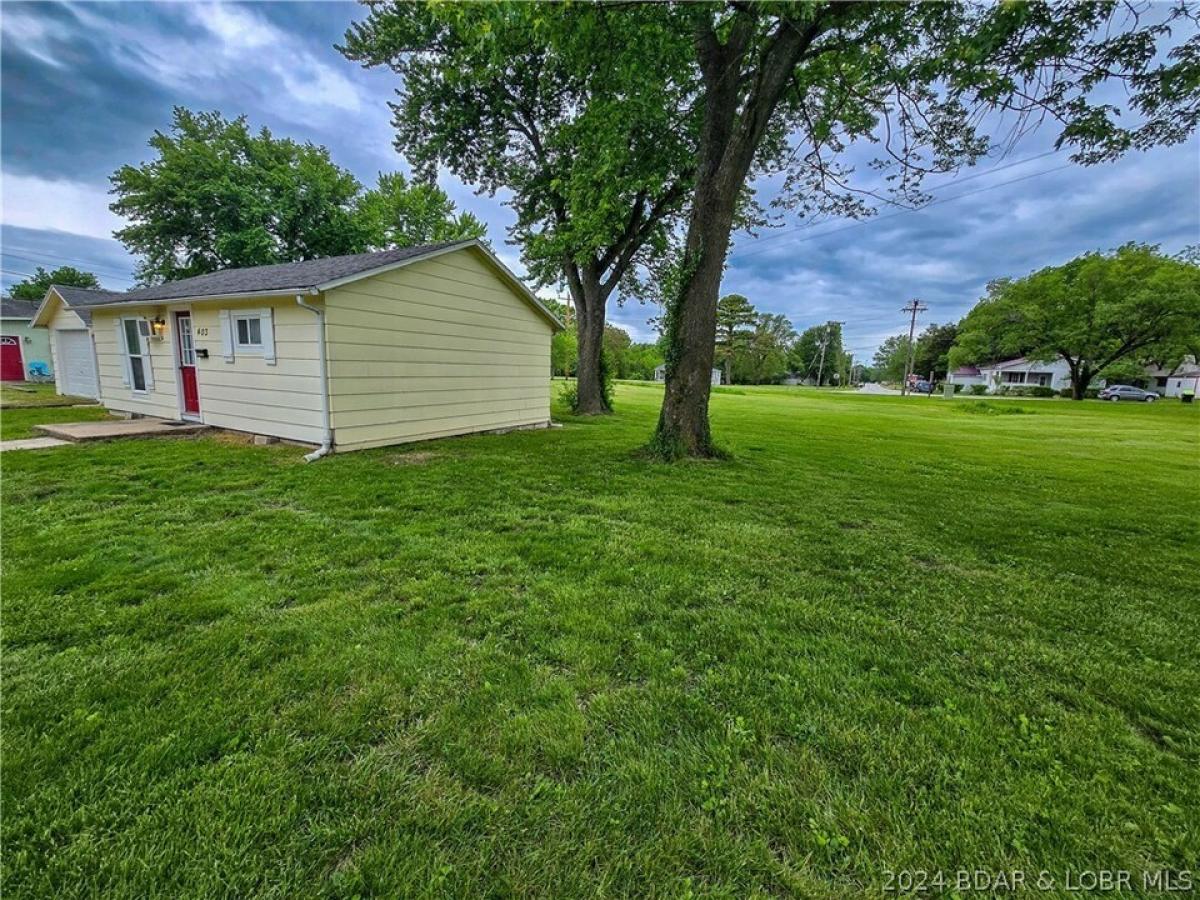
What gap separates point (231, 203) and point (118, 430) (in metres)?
15.9

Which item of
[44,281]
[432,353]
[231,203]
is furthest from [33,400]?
[44,281]

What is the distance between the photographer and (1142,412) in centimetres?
2086

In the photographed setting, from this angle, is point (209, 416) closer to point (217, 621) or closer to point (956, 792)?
point (217, 621)

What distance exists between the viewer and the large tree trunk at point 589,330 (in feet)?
41.5

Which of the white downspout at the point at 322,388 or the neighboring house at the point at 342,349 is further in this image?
the neighboring house at the point at 342,349

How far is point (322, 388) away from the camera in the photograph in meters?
7.02

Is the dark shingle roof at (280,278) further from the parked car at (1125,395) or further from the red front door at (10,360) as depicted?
the parked car at (1125,395)

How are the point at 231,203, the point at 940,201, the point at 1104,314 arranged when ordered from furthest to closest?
the point at 1104,314 < the point at 231,203 < the point at 940,201

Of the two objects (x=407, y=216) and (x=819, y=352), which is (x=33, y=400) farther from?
(x=819, y=352)

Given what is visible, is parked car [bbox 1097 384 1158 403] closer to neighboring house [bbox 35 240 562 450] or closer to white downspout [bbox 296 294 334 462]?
neighboring house [bbox 35 240 562 450]

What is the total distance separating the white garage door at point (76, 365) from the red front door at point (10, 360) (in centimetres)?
906

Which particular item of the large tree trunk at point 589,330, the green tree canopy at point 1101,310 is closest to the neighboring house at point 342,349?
the large tree trunk at point 589,330

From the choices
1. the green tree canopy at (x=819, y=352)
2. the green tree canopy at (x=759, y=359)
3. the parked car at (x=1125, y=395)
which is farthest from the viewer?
the green tree canopy at (x=819, y=352)

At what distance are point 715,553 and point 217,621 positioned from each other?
3226 millimetres
